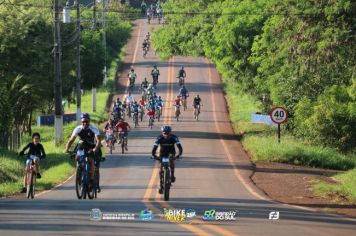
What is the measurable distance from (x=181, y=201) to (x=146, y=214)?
410cm

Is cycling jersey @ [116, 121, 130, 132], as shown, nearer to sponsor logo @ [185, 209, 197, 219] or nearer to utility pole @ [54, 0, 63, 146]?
utility pole @ [54, 0, 63, 146]

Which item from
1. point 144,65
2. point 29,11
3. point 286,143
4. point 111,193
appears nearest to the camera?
point 111,193

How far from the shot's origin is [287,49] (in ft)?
95.7

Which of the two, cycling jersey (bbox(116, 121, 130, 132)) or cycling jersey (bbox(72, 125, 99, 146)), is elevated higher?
cycling jersey (bbox(72, 125, 99, 146))

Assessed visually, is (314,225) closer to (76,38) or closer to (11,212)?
(11,212)

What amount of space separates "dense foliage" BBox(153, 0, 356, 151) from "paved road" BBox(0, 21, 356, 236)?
372 cm

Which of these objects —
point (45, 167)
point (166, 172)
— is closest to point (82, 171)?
point (166, 172)

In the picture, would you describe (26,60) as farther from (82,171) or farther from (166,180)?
(82,171)

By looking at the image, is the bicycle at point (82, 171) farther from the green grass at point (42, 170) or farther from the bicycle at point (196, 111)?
the bicycle at point (196, 111)

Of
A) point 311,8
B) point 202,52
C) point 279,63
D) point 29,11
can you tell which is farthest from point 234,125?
point 311,8

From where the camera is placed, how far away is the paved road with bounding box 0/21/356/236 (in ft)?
51.9

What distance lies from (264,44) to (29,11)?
13.5 meters

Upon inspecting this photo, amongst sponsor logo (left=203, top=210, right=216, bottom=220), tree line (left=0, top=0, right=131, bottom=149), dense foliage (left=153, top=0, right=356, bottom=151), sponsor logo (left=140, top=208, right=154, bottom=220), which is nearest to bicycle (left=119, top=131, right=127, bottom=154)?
tree line (left=0, top=0, right=131, bottom=149)

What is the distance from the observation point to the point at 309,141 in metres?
43.9
